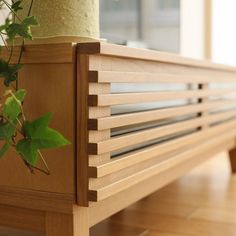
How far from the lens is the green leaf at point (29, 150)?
2.50 ft

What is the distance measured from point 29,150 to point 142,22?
1.18 metres

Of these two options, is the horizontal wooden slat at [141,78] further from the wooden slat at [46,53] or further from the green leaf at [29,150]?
the green leaf at [29,150]

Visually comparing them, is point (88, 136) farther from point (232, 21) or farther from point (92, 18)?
point (232, 21)

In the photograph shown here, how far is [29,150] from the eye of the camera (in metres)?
0.76

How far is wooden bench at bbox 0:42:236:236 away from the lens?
85 centimetres

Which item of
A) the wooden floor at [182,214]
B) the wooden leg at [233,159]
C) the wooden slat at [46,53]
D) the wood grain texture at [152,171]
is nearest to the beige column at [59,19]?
the wooden slat at [46,53]

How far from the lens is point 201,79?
4.73ft

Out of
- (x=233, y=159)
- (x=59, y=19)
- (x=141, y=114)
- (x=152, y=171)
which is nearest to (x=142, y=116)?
(x=141, y=114)

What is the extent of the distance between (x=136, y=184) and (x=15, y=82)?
0.38 meters

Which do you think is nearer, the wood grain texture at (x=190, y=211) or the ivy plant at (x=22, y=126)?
the ivy plant at (x=22, y=126)

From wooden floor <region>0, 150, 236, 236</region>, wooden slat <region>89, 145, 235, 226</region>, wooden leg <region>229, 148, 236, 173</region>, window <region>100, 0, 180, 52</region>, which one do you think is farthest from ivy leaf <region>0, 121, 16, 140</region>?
wooden leg <region>229, 148, 236, 173</region>

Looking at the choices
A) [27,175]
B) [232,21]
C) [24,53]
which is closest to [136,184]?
[27,175]

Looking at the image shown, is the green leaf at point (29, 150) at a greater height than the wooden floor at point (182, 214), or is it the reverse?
the green leaf at point (29, 150)

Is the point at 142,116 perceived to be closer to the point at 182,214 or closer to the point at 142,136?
the point at 142,136
